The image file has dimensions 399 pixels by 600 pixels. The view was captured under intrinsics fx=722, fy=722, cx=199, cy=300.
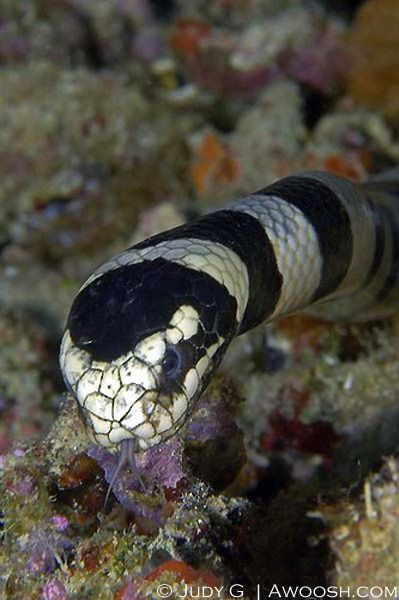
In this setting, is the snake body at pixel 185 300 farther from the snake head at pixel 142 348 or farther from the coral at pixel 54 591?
the coral at pixel 54 591

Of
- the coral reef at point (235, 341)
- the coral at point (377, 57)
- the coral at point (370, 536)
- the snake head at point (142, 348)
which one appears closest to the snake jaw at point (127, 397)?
the snake head at point (142, 348)

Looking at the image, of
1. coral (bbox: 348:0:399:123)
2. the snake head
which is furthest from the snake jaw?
coral (bbox: 348:0:399:123)

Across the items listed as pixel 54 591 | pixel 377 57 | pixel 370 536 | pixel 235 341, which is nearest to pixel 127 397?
pixel 54 591

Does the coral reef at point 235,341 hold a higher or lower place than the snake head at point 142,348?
lower

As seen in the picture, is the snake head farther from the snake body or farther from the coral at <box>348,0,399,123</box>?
the coral at <box>348,0,399,123</box>

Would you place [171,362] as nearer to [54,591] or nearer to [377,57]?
[54,591]

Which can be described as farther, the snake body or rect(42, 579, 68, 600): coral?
the snake body
